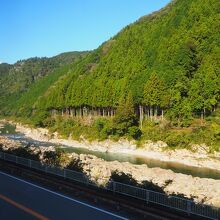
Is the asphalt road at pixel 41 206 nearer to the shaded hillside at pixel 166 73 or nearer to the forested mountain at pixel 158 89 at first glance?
the forested mountain at pixel 158 89

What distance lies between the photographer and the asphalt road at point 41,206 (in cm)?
1457

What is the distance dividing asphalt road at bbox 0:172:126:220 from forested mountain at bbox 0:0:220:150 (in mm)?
42345

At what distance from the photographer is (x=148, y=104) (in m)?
70.4

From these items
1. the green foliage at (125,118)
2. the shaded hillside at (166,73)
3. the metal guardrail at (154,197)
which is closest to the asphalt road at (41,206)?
the metal guardrail at (154,197)

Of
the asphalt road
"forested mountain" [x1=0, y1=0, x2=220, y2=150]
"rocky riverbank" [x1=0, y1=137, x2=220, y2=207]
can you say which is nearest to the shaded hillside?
"forested mountain" [x1=0, y1=0, x2=220, y2=150]

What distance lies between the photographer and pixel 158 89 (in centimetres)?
6862

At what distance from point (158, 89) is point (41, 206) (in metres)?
54.6

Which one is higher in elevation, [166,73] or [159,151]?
[166,73]

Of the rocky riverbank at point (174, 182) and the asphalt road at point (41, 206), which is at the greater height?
the asphalt road at point (41, 206)

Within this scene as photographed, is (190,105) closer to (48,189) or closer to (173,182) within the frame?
(173,182)

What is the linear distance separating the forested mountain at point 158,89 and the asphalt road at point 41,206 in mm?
42345

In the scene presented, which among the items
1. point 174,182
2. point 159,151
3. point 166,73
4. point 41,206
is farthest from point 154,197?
point 166,73

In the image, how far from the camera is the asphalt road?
14570mm

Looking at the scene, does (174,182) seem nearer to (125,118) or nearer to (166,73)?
(125,118)
